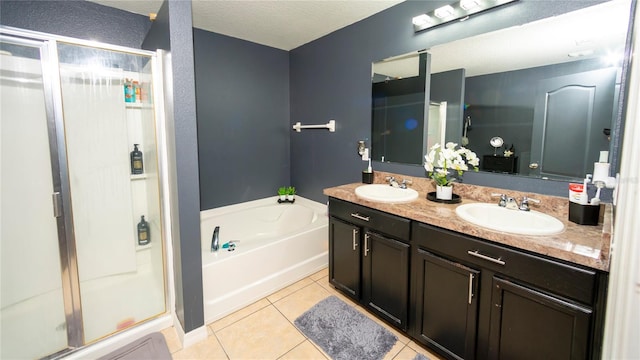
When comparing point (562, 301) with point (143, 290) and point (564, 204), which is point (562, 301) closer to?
point (564, 204)

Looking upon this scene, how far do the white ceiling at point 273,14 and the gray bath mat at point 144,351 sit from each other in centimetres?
253

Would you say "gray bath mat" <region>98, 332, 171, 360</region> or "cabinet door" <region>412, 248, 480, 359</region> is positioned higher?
"cabinet door" <region>412, 248, 480, 359</region>

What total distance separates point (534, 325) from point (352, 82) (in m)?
2.29

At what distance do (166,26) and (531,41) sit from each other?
7.13 ft

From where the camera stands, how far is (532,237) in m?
1.20

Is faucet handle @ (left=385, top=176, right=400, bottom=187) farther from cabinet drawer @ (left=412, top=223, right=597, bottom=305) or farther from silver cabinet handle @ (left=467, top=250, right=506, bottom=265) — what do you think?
silver cabinet handle @ (left=467, top=250, right=506, bottom=265)

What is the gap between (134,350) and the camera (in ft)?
5.58

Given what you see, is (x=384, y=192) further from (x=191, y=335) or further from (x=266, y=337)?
(x=191, y=335)

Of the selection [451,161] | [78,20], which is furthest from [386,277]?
[78,20]

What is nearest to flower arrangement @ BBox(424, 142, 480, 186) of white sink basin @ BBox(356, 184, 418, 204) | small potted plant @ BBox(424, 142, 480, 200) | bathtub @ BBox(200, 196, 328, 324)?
small potted plant @ BBox(424, 142, 480, 200)

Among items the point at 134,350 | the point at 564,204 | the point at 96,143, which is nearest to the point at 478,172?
the point at 564,204

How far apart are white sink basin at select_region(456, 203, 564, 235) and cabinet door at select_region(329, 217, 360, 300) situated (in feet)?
2.50

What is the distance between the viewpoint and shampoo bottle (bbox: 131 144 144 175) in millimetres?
2086

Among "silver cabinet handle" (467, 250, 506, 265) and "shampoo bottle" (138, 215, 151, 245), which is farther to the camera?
"shampoo bottle" (138, 215, 151, 245)
